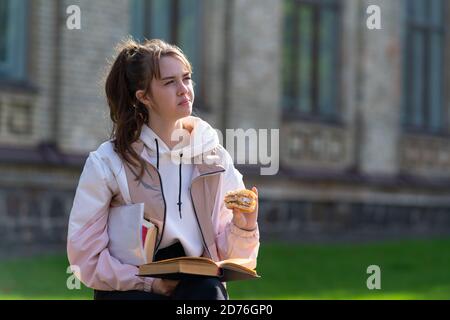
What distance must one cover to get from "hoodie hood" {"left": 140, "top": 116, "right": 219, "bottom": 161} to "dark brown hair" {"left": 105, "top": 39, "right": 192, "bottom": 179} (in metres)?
0.05

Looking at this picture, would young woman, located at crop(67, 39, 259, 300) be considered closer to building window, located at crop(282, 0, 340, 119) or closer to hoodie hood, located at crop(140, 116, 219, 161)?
hoodie hood, located at crop(140, 116, 219, 161)

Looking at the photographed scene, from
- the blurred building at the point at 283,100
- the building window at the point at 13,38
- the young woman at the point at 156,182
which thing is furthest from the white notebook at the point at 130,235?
the building window at the point at 13,38

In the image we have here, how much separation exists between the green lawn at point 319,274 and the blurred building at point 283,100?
93 centimetres

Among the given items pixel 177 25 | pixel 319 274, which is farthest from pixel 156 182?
pixel 177 25

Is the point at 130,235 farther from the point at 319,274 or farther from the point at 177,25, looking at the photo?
the point at 177,25

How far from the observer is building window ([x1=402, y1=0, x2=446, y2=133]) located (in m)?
17.6

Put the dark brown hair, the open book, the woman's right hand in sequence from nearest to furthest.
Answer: the open book → the woman's right hand → the dark brown hair

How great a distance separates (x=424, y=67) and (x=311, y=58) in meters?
3.04

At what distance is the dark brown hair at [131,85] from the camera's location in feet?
12.0

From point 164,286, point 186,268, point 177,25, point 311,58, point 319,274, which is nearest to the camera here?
point 186,268

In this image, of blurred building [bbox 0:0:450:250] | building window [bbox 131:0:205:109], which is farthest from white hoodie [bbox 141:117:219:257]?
building window [bbox 131:0:205:109]

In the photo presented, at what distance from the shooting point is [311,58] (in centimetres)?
1588

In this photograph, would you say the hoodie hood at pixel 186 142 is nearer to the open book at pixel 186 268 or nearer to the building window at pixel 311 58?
the open book at pixel 186 268
